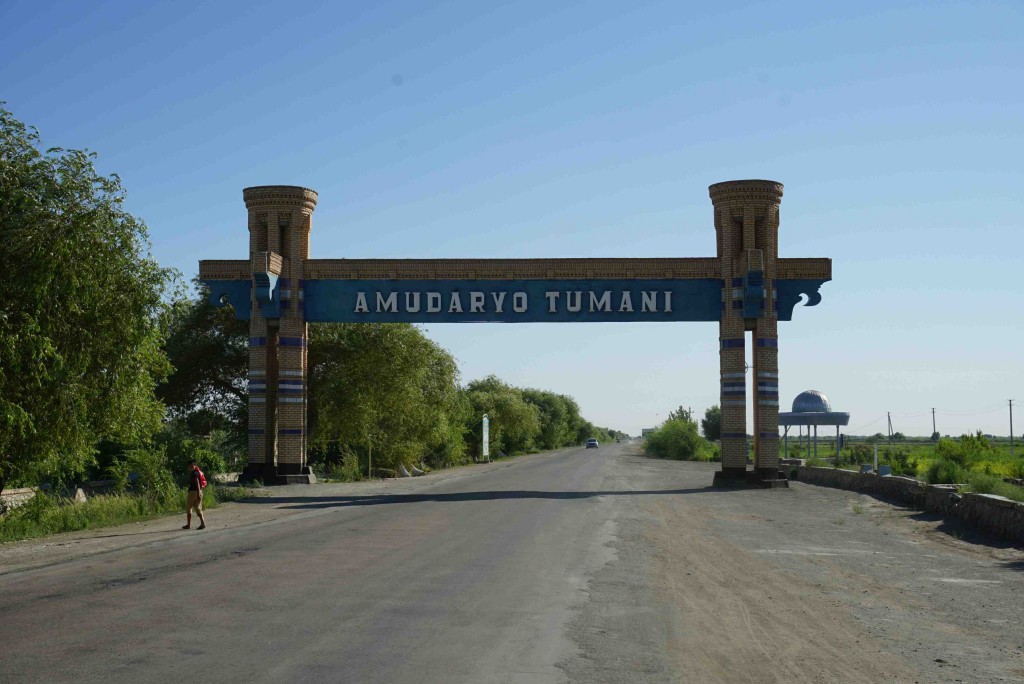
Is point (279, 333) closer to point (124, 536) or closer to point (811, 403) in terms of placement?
point (124, 536)

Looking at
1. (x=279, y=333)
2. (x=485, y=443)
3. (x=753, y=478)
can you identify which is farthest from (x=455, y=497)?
(x=485, y=443)

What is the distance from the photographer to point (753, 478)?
3406 cm

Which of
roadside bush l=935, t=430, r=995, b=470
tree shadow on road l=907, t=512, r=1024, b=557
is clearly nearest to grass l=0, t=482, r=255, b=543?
tree shadow on road l=907, t=512, r=1024, b=557

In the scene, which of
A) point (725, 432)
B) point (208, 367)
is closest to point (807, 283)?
point (725, 432)

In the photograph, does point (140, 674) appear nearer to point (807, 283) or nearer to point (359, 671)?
point (359, 671)

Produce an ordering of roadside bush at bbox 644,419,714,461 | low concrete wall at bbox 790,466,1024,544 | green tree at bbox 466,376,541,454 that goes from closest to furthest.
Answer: low concrete wall at bbox 790,466,1024,544 → roadside bush at bbox 644,419,714,461 → green tree at bbox 466,376,541,454

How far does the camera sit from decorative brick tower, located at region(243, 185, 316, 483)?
1339 inches

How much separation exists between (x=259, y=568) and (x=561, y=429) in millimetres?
123153

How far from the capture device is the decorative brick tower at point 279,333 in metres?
34.0

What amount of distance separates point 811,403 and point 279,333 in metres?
60.5

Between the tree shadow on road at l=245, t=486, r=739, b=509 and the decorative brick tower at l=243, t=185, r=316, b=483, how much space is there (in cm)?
559

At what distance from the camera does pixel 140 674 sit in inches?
295

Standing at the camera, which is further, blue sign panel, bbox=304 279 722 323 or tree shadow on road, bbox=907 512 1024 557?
blue sign panel, bbox=304 279 722 323

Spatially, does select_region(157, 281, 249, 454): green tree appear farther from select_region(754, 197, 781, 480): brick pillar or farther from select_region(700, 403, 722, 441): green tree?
select_region(700, 403, 722, 441): green tree
